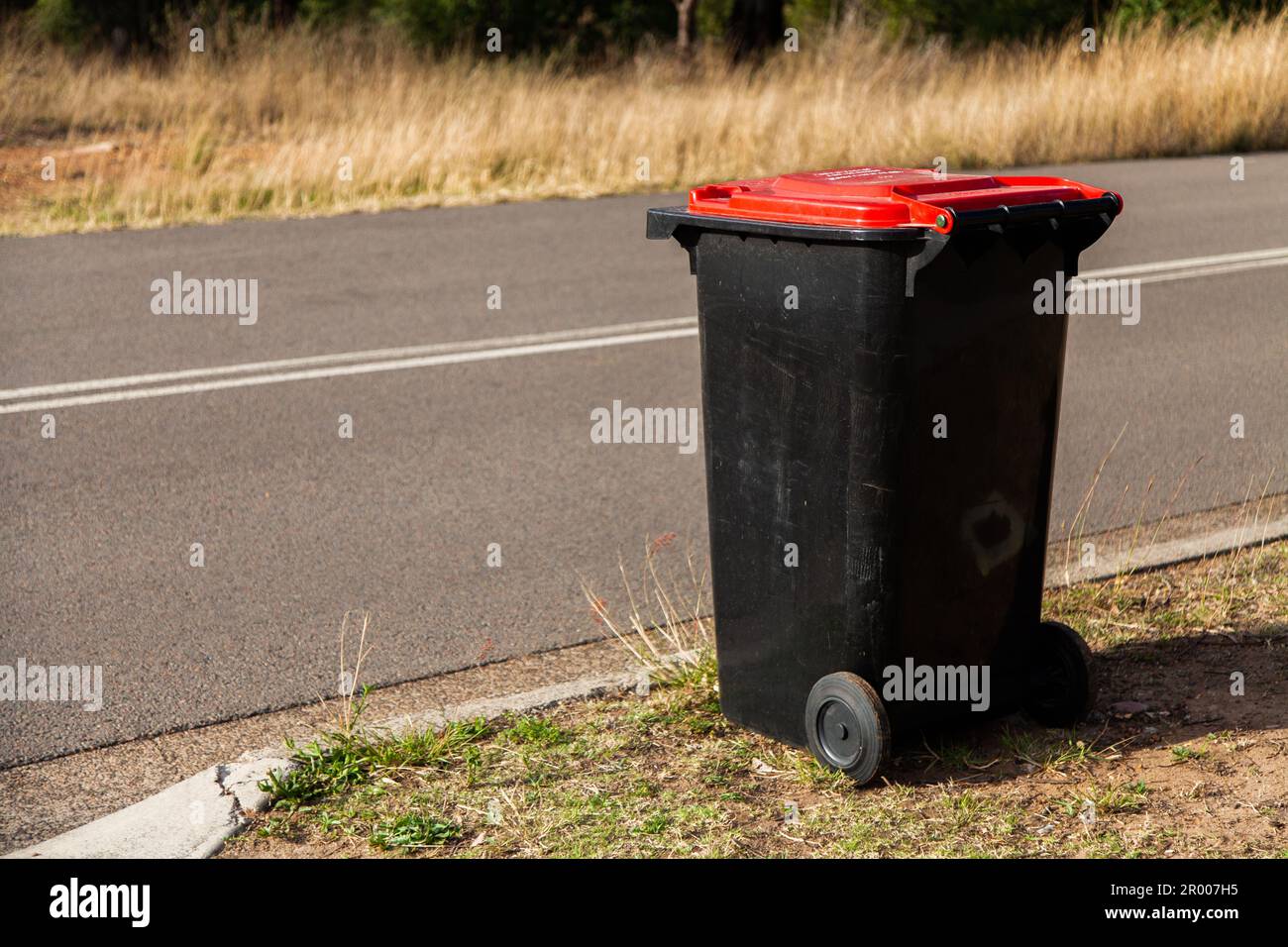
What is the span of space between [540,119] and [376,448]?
9.45 meters

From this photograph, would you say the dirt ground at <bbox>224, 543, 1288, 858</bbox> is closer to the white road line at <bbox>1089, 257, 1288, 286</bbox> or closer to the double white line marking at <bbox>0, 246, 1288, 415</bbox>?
the double white line marking at <bbox>0, 246, 1288, 415</bbox>

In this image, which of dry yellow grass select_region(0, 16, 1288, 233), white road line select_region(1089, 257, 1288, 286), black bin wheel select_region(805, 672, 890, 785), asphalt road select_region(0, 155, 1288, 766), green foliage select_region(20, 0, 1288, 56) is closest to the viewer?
black bin wheel select_region(805, 672, 890, 785)

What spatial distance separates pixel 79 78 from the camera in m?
19.0

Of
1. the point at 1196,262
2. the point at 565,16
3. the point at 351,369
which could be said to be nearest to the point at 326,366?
the point at 351,369

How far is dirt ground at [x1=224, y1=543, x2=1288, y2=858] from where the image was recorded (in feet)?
10.4

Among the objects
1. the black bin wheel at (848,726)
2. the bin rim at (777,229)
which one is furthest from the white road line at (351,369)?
the black bin wheel at (848,726)

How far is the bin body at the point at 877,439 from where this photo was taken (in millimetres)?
Answer: 3221

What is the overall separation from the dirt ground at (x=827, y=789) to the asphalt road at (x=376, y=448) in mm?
787

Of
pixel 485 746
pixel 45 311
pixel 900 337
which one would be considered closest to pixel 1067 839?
pixel 900 337

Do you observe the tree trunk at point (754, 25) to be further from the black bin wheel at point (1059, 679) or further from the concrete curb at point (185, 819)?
the concrete curb at point (185, 819)

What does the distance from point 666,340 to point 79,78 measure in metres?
14.0

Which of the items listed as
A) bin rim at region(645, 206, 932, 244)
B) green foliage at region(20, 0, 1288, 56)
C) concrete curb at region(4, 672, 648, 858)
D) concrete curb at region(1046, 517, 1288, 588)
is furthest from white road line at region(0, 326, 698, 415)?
green foliage at region(20, 0, 1288, 56)

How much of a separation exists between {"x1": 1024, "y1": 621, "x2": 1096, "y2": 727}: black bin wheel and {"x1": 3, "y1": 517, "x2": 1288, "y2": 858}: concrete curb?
1049 millimetres

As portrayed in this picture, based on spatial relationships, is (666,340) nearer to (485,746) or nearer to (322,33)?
(485,746)
